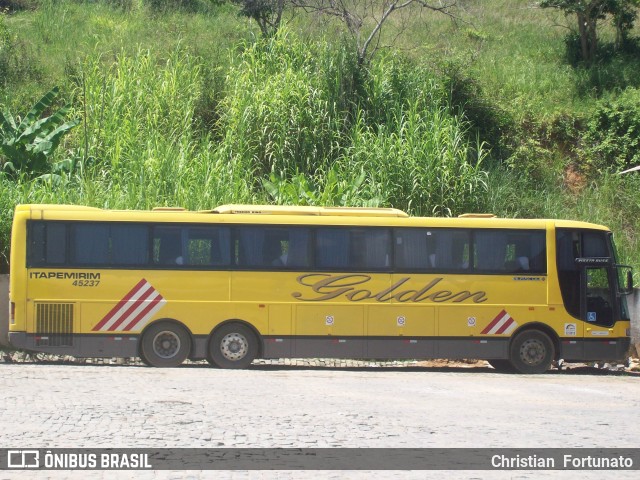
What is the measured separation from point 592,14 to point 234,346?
2200cm

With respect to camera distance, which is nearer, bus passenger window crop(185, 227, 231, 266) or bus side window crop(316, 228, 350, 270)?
bus passenger window crop(185, 227, 231, 266)

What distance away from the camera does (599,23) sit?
3900 cm

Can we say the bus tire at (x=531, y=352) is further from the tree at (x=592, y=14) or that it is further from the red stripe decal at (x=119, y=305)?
the tree at (x=592, y=14)

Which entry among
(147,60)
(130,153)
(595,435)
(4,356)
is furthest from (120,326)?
(147,60)

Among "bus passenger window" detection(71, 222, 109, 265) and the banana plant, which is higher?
the banana plant

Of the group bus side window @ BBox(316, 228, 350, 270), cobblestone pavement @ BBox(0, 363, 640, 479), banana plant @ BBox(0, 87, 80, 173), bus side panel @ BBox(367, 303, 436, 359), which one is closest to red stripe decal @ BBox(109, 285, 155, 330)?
cobblestone pavement @ BBox(0, 363, 640, 479)

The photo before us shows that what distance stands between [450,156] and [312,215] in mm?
7227

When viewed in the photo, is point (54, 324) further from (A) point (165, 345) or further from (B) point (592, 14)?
(B) point (592, 14)

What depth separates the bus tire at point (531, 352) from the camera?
60.7 feet

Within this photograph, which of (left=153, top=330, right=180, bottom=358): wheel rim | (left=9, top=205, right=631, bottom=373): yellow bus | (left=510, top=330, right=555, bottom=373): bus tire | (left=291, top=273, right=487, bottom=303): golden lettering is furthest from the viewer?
(left=510, top=330, right=555, bottom=373): bus tire

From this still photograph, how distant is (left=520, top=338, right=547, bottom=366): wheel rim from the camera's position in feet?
60.8

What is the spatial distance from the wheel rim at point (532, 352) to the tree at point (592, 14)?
17122 mm

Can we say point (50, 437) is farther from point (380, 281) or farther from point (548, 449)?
point (380, 281)

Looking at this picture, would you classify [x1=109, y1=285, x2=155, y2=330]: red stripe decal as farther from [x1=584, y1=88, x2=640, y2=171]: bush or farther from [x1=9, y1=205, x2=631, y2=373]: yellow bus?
[x1=584, y1=88, x2=640, y2=171]: bush
